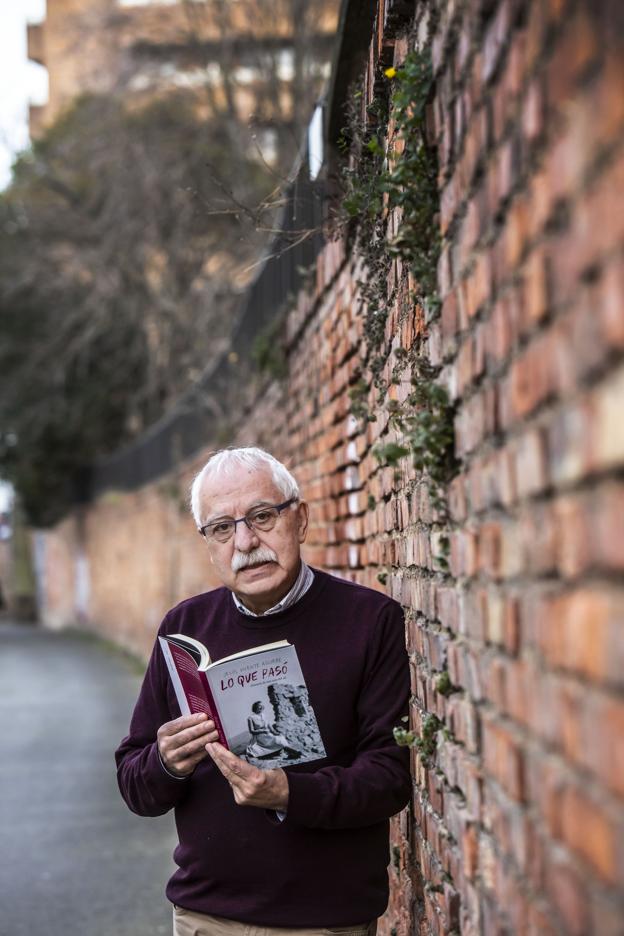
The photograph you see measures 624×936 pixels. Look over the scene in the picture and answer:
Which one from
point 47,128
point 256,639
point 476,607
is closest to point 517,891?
point 476,607

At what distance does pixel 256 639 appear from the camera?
3125 mm

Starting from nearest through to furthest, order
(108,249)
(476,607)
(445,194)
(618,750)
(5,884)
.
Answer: (618,750)
(476,607)
(445,194)
(5,884)
(108,249)

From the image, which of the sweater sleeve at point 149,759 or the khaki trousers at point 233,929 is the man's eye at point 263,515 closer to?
the sweater sleeve at point 149,759

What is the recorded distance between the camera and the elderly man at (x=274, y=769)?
2906 millimetres

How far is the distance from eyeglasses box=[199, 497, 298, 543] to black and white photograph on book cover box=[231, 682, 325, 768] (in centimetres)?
44

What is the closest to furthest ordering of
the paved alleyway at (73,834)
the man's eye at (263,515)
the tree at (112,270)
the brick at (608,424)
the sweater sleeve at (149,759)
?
the brick at (608,424), the sweater sleeve at (149,759), the man's eye at (263,515), the paved alleyway at (73,834), the tree at (112,270)

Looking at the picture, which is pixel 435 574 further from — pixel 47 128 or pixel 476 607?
pixel 47 128

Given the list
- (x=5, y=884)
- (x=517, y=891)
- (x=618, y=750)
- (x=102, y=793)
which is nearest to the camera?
(x=618, y=750)

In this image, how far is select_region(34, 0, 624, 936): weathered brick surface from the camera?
1.49 metres

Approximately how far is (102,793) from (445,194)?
737 centimetres

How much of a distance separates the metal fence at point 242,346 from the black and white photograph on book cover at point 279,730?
4.70 feet

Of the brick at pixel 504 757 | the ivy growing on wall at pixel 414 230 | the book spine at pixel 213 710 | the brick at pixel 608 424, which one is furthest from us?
the book spine at pixel 213 710

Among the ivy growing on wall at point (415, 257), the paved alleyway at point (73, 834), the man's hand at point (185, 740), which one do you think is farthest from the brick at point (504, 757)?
the paved alleyway at point (73, 834)

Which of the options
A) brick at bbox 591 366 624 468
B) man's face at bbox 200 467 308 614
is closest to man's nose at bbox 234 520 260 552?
man's face at bbox 200 467 308 614
